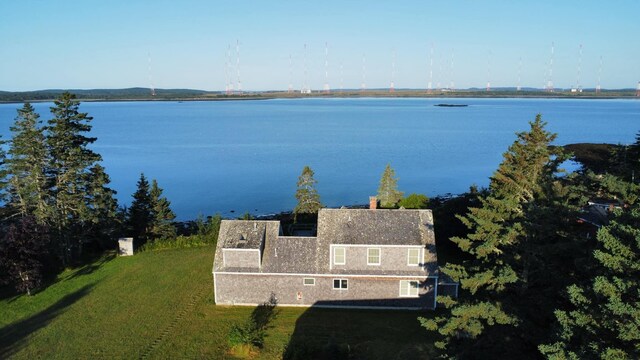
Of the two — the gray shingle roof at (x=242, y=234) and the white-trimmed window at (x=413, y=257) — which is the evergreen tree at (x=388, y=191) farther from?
the gray shingle roof at (x=242, y=234)

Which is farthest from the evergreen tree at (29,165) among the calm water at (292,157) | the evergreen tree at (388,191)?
the evergreen tree at (388,191)

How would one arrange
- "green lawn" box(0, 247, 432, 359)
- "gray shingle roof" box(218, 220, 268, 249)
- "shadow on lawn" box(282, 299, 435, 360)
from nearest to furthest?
"shadow on lawn" box(282, 299, 435, 360) < "green lawn" box(0, 247, 432, 359) < "gray shingle roof" box(218, 220, 268, 249)

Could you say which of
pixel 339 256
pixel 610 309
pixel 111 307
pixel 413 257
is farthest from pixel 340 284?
pixel 610 309

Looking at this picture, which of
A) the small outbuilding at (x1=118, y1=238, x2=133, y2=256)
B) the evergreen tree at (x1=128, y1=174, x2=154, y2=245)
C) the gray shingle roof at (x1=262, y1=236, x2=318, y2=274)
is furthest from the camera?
the evergreen tree at (x1=128, y1=174, x2=154, y2=245)

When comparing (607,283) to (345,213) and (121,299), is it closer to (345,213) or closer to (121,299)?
(345,213)

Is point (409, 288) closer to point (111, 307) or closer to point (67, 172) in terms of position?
point (111, 307)

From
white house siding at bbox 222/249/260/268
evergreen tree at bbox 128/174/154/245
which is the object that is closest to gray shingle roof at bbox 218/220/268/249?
white house siding at bbox 222/249/260/268

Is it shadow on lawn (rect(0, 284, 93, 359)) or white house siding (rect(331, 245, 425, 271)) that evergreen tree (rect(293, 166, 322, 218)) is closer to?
white house siding (rect(331, 245, 425, 271))

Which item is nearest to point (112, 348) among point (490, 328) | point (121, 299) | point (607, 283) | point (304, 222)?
point (121, 299)
